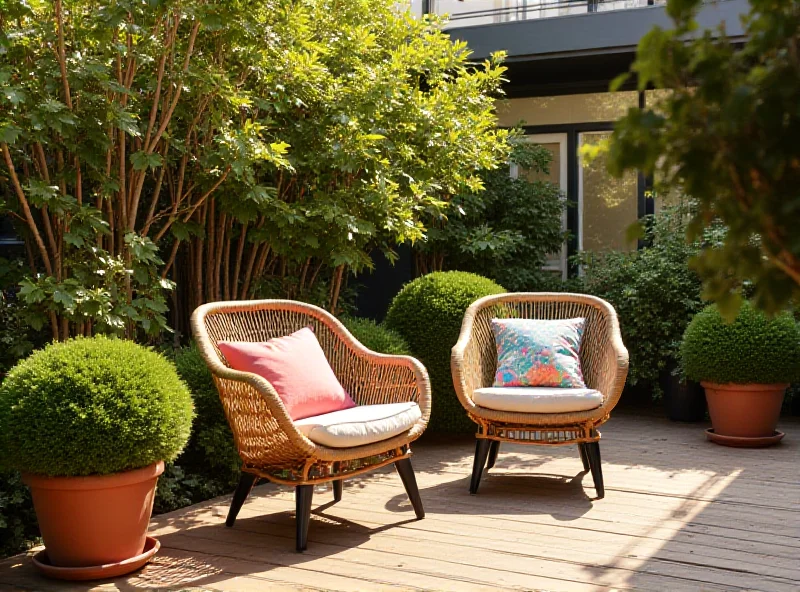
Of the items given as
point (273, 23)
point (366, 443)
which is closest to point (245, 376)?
point (366, 443)

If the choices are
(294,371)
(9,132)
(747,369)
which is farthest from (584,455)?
(9,132)

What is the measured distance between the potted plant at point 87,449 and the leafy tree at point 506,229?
404cm

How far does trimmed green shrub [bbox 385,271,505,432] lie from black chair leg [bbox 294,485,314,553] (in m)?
2.10

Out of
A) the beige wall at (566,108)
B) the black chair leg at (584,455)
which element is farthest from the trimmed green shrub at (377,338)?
the beige wall at (566,108)

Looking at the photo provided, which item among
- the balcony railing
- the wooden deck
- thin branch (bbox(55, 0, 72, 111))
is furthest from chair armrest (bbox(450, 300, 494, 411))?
the balcony railing

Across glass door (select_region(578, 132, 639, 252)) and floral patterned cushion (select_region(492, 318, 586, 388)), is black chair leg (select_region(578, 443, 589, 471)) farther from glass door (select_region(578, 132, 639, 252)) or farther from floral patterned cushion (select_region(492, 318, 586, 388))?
glass door (select_region(578, 132, 639, 252))

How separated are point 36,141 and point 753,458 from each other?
13.7ft

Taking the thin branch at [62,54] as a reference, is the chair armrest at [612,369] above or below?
below

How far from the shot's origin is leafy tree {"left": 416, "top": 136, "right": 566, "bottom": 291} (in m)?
7.11

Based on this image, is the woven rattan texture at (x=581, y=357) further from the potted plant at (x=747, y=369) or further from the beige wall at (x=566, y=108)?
the beige wall at (x=566, y=108)

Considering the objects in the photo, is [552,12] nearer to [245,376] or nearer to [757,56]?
[245,376]

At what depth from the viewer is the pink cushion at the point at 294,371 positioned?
3691mm

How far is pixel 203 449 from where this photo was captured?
443 cm

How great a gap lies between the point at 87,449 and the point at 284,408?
715 mm
